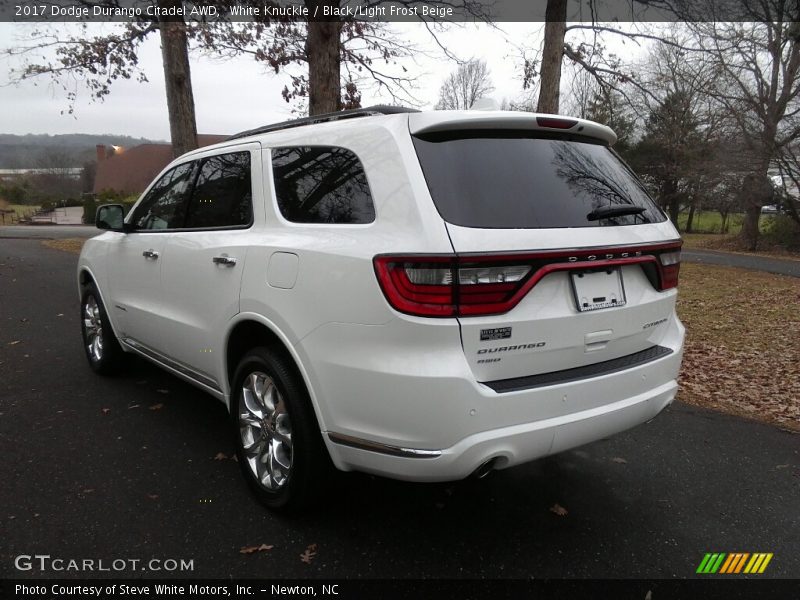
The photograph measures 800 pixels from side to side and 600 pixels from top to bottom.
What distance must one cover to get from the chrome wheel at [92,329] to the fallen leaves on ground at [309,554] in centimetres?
321

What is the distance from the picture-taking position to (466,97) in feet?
139

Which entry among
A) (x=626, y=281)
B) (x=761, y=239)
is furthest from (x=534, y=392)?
(x=761, y=239)

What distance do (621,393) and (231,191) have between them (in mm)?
2363

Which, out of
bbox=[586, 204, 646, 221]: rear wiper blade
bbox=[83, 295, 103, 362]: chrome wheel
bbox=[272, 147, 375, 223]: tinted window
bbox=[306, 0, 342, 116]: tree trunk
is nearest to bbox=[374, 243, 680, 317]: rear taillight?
bbox=[272, 147, 375, 223]: tinted window

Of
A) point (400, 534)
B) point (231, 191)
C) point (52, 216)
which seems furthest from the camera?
point (52, 216)

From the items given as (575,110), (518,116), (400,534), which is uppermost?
(575,110)

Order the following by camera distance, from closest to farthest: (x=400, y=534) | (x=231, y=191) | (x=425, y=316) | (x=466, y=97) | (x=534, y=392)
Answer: (x=425, y=316), (x=534, y=392), (x=400, y=534), (x=231, y=191), (x=466, y=97)

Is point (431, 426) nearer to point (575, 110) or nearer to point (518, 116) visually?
point (518, 116)

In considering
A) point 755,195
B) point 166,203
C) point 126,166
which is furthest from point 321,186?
point 126,166

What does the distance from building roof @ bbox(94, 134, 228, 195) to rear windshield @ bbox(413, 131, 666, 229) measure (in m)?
66.4

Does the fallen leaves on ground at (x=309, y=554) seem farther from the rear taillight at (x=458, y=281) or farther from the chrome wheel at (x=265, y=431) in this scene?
the rear taillight at (x=458, y=281)

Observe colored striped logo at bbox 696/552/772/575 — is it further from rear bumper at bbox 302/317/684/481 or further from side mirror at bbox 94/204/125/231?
side mirror at bbox 94/204/125/231

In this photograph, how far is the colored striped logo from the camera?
246 cm

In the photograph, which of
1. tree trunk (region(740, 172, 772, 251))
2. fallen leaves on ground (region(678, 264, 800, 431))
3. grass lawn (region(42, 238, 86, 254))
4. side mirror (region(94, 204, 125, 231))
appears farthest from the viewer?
tree trunk (region(740, 172, 772, 251))
